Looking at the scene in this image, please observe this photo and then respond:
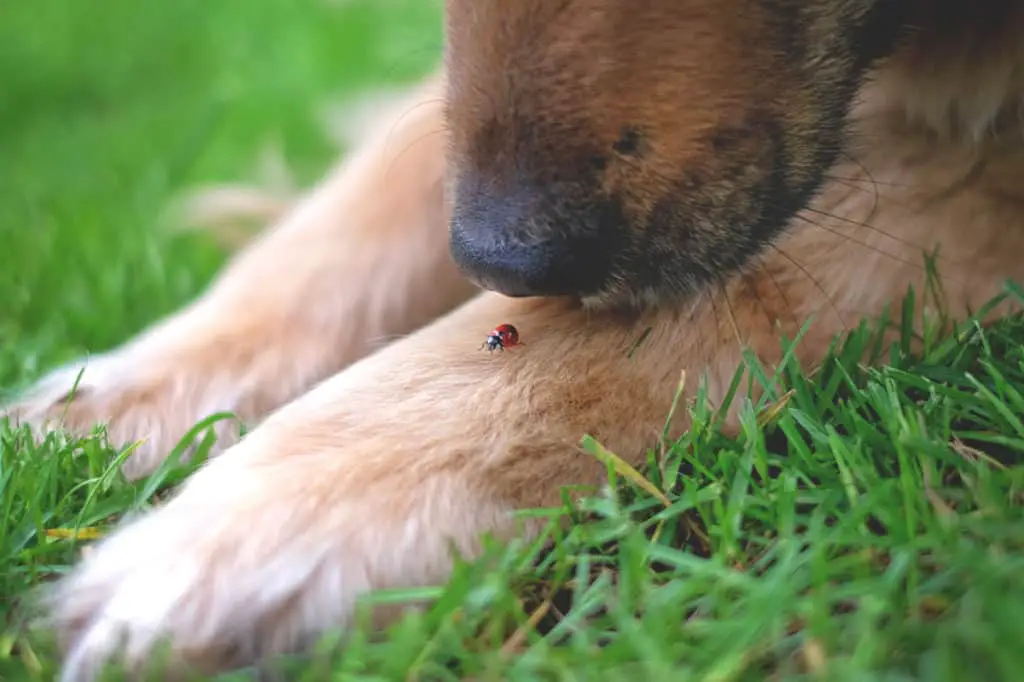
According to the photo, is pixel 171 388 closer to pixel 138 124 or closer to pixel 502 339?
pixel 502 339

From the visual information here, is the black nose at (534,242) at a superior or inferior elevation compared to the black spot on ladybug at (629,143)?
inferior

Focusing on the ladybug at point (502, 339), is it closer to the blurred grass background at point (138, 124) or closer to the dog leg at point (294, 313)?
the dog leg at point (294, 313)

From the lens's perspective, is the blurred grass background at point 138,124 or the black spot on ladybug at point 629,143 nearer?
the black spot on ladybug at point 629,143

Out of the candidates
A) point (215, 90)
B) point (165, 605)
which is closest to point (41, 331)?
point (165, 605)

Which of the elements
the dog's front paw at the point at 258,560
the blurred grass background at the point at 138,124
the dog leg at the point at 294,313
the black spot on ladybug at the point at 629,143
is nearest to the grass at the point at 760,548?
the dog's front paw at the point at 258,560

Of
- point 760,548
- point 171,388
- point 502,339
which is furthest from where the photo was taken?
point 171,388

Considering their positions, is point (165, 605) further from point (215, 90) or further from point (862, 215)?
point (215, 90)

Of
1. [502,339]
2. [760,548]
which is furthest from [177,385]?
[760,548]
